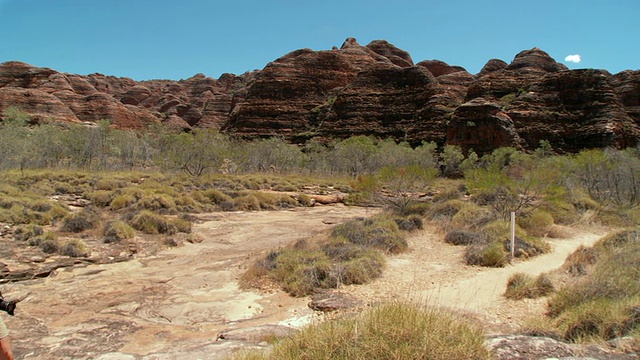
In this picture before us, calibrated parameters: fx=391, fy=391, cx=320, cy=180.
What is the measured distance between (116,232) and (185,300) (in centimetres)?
593

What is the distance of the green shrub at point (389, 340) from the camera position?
10.5 ft

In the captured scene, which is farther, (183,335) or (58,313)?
(58,313)

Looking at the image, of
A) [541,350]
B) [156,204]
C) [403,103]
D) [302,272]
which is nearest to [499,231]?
[302,272]

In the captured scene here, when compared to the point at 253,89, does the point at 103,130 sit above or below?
below

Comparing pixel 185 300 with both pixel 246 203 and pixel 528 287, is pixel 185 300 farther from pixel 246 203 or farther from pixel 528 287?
pixel 246 203

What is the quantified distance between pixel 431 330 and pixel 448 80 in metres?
78.4

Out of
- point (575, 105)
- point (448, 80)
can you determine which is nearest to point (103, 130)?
point (575, 105)

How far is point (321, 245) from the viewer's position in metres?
10.5

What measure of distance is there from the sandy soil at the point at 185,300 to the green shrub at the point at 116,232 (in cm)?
168

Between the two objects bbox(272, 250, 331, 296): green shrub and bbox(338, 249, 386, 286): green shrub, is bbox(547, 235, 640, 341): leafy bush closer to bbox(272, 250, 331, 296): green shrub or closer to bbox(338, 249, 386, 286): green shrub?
bbox(338, 249, 386, 286): green shrub

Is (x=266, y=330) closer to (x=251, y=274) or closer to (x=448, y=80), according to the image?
(x=251, y=274)

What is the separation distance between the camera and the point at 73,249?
970 centimetres

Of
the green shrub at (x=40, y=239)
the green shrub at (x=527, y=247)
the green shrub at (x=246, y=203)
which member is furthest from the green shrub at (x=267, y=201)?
the green shrub at (x=527, y=247)

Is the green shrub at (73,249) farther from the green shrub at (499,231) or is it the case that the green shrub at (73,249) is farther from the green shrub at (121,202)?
the green shrub at (499,231)
